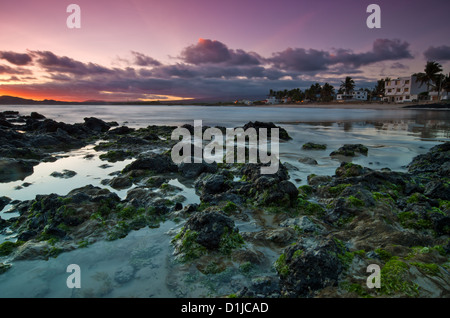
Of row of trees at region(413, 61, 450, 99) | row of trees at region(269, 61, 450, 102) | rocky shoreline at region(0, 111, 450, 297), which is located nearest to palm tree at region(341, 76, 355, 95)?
row of trees at region(269, 61, 450, 102)

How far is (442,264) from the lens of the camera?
421 centimetres

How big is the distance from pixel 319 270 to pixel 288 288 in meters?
0.54

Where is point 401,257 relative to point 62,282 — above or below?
above

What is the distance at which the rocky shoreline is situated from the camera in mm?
3830

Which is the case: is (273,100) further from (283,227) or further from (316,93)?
(283,227)

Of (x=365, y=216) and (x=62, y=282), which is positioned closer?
(x=62, y=282)

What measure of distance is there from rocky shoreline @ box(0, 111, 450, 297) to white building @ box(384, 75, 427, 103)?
4027 inches

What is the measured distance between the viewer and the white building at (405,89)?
298 ft

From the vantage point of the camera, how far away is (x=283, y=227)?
586 cm

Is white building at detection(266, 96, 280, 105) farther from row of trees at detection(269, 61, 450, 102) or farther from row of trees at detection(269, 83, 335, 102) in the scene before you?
row of trees at detection(269, 83, 335, 102)
